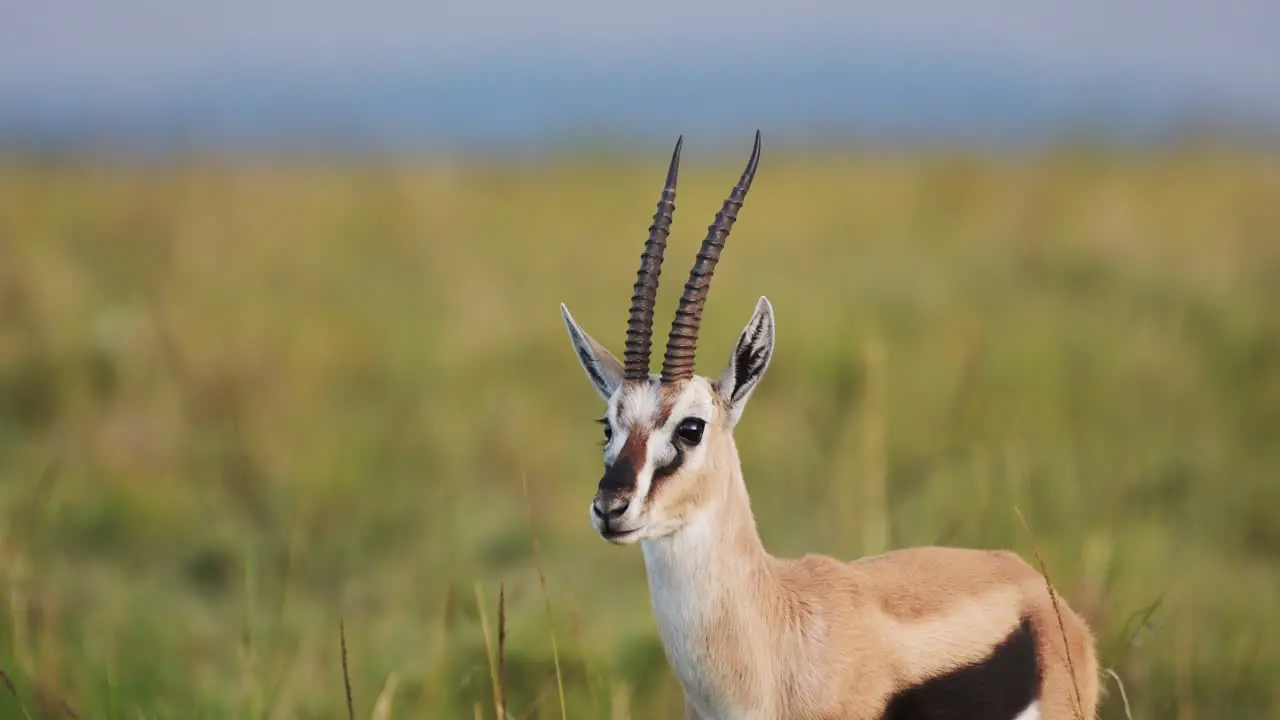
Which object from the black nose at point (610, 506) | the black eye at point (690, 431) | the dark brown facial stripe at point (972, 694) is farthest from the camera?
the black eye at point (690, 431)

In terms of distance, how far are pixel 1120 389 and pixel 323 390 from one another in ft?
21.3

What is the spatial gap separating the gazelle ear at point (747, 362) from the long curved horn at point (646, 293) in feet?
0.86

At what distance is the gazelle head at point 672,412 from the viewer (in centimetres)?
377

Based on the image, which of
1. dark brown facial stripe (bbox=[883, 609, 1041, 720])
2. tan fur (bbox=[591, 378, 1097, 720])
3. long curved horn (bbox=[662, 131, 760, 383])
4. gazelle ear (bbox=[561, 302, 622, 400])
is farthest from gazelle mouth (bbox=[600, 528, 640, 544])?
dark brown facial stripe (bbox=[883, 609, 1041, 720])

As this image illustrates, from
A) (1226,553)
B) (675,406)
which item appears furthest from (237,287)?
(675,406)

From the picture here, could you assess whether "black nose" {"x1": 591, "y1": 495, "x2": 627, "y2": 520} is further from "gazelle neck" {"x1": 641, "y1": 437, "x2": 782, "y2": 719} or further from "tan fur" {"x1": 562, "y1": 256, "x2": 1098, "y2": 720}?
"gazelle neck" {"x1": 641, "y1": 437, "x2": 782, "y2": 719}

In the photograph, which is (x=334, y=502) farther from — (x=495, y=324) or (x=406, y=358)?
(x=495, y=324)

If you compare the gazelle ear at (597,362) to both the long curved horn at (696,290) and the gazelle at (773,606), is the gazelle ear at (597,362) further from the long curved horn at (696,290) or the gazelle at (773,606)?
the long curved horn at (696,290)

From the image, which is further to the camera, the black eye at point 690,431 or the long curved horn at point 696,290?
the black eye at point 690,431

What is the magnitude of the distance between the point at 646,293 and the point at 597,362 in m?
0.42

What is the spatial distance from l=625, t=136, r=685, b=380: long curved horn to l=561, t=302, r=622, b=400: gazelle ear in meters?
0.18

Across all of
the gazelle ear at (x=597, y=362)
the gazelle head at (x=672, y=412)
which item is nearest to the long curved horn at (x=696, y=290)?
the gazelle head at (x=672, y=412)

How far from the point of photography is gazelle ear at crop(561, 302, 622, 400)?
4266 millimetres

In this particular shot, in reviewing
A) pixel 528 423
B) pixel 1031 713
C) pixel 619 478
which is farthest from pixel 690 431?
pixel 528 423
